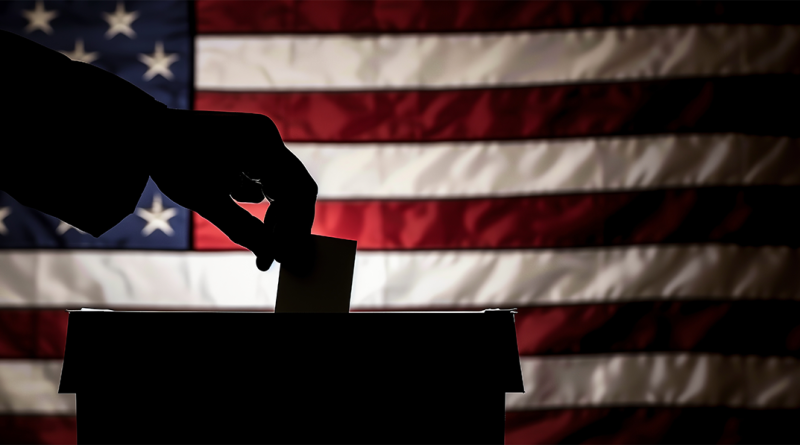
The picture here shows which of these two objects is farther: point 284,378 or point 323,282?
point 323,282

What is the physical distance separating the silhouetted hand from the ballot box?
0.11 meters

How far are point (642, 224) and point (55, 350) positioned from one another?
152 cm

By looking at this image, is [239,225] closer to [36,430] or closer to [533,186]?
[533,186]

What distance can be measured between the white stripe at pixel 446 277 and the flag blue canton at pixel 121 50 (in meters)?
0.07

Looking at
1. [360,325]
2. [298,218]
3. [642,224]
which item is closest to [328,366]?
[360,325]

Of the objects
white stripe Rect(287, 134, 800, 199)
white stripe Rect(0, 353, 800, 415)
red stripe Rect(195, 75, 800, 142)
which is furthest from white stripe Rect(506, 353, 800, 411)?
red stripe Rect(195, 75, 800, 142)

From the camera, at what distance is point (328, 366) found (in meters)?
0.57

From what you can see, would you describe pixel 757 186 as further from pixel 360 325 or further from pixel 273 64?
pixel 273 64

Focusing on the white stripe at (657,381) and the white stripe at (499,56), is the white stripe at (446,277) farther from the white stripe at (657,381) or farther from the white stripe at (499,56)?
the white stripe at (499,56)

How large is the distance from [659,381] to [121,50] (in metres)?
1.63

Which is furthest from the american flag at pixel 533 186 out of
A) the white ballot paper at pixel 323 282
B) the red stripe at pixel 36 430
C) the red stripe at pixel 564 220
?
the white ballot paper at pixel 323 282

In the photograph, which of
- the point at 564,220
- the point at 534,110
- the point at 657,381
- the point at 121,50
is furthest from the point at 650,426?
the point at 121,50

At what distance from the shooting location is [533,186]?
48.6 inches

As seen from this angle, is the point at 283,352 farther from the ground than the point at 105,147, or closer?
closer
